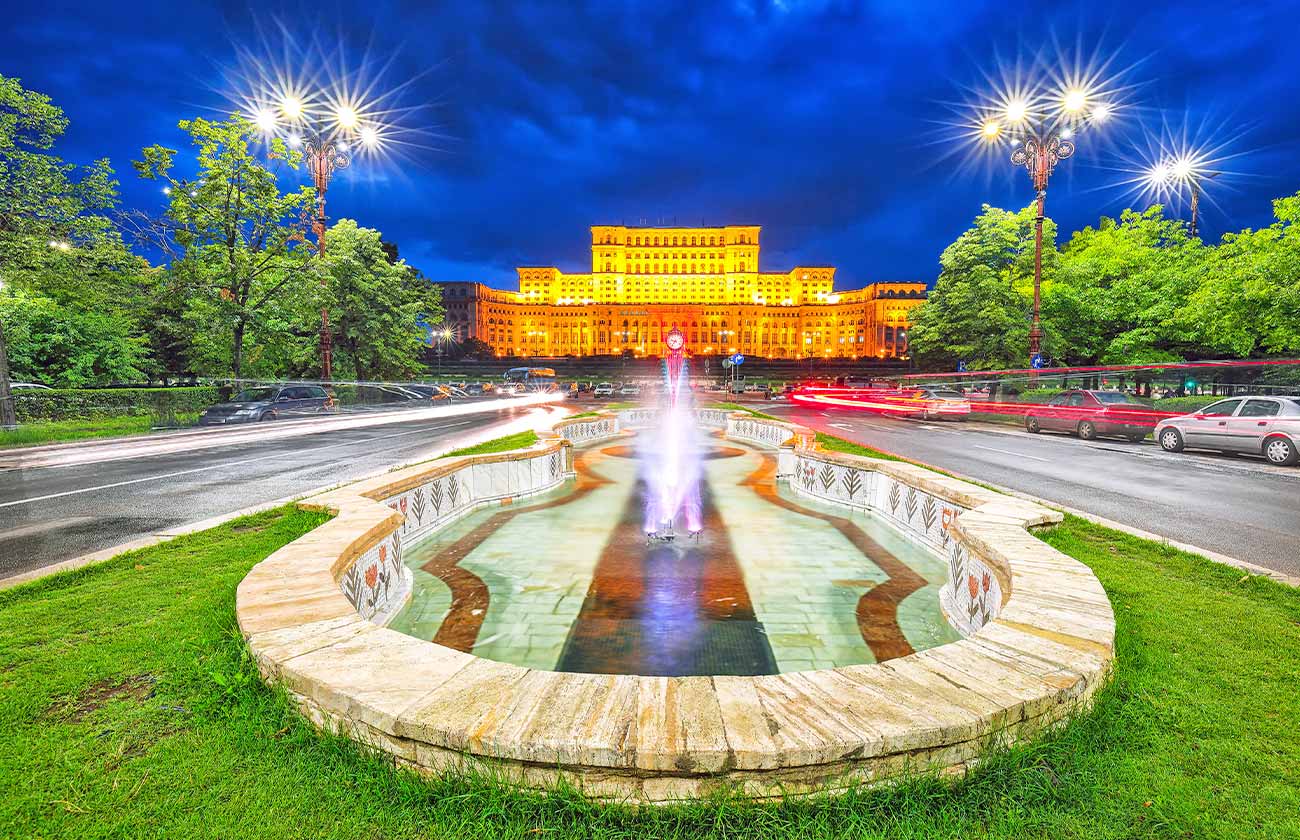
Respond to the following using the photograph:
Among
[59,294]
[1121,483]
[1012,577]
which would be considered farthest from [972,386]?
[59,294]

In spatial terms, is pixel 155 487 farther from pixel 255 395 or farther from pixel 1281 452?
pixel 1281 452

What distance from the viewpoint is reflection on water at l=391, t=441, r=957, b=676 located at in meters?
4.24

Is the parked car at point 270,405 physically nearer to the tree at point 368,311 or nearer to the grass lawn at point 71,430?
the grass lawn at point 71,430

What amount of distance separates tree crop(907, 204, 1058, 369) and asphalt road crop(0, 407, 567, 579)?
31.7m

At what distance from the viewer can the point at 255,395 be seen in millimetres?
22938

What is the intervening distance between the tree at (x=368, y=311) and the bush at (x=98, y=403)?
35.5ft

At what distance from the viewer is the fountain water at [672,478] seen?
7.69 m

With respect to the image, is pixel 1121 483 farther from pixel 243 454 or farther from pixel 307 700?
pixel 243 454

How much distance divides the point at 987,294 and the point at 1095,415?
57.7ft

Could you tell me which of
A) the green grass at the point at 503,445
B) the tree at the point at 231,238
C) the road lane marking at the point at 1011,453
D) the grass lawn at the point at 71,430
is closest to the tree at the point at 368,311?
the tree at the point at 231,238

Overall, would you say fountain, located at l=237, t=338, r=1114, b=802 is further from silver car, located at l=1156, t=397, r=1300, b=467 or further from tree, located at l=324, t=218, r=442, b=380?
tree, located at l=324, t=218, r=442, b=380

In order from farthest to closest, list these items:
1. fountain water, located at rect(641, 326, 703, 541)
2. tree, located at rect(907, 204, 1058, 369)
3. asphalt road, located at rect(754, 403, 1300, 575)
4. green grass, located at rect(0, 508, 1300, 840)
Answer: tree, located at rect(907, 204, 1058, 369) → fountain water, located at rect(641, 326, 703, 541) → asphalt road, located at rect(754, 403, 1300, 575) → green grass, located at rect(0, 508, 1300, 840)

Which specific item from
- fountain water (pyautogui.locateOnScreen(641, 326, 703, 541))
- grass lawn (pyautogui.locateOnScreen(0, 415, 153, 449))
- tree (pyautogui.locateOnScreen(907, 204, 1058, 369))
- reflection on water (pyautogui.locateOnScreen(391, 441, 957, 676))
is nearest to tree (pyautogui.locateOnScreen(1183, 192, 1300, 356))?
tree (pyautogui.locateOnScreen(907, 204, 1058, 369))

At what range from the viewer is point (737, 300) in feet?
495
